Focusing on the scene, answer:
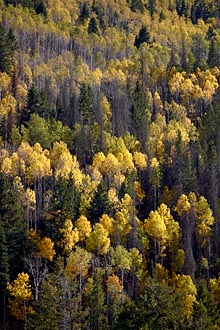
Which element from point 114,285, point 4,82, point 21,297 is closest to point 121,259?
point 114,285

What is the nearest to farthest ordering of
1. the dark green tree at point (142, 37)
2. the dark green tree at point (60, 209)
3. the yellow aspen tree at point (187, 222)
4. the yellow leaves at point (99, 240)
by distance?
the dark green tree at point (60, 209), the yellow leaves at point (99, 240), the yellow aspen tree at point (187, 222), the dark green tree at point (142, 37)

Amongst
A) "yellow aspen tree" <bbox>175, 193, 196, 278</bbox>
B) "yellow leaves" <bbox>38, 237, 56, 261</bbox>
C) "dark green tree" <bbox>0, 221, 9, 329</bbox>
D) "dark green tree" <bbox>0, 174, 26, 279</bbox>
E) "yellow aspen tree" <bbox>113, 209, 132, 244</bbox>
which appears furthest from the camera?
"yellow aspen tree" <bbox>175, 193, 196, 278</bbox>

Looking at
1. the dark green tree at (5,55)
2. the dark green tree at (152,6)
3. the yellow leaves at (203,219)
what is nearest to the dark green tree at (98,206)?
the yellow leaves at (203,219)

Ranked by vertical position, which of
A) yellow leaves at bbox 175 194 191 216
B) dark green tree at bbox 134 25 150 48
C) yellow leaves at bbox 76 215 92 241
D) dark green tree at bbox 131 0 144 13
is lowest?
yellow leaves at bbox 76 215 92 241

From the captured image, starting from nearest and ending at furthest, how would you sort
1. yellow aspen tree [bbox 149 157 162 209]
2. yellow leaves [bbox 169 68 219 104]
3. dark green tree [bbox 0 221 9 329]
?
dark green tree [bbox 0 221 9 329] < yellow aspen tree [bbox 149 157 162 209] < yellow leaves [bbox 169 68 219 104]

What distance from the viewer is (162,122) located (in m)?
93.5

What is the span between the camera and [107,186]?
77.1 metres

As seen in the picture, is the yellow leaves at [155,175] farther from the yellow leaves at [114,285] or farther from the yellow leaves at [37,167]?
the yellow leaves at [114,285]

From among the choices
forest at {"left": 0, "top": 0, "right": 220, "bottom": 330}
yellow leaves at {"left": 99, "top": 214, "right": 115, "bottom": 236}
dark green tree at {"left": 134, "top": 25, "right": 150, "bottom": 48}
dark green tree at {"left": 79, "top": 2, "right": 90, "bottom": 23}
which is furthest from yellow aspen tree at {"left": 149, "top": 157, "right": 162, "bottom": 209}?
dark green tree at {"left": 79, "top": 2, "right": 90, "bottom": 23}

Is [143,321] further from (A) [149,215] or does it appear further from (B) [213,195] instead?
(B) [213,195]

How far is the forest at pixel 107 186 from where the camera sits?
54750mm

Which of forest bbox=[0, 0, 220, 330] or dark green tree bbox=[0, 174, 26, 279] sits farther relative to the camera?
dark green tree bbox=[0, 174, 26, 279]

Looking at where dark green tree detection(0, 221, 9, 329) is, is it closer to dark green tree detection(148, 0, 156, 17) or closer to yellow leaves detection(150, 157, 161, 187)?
yellow leaves detection(150, 157, 161, 187)

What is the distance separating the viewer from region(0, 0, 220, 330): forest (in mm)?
54750
